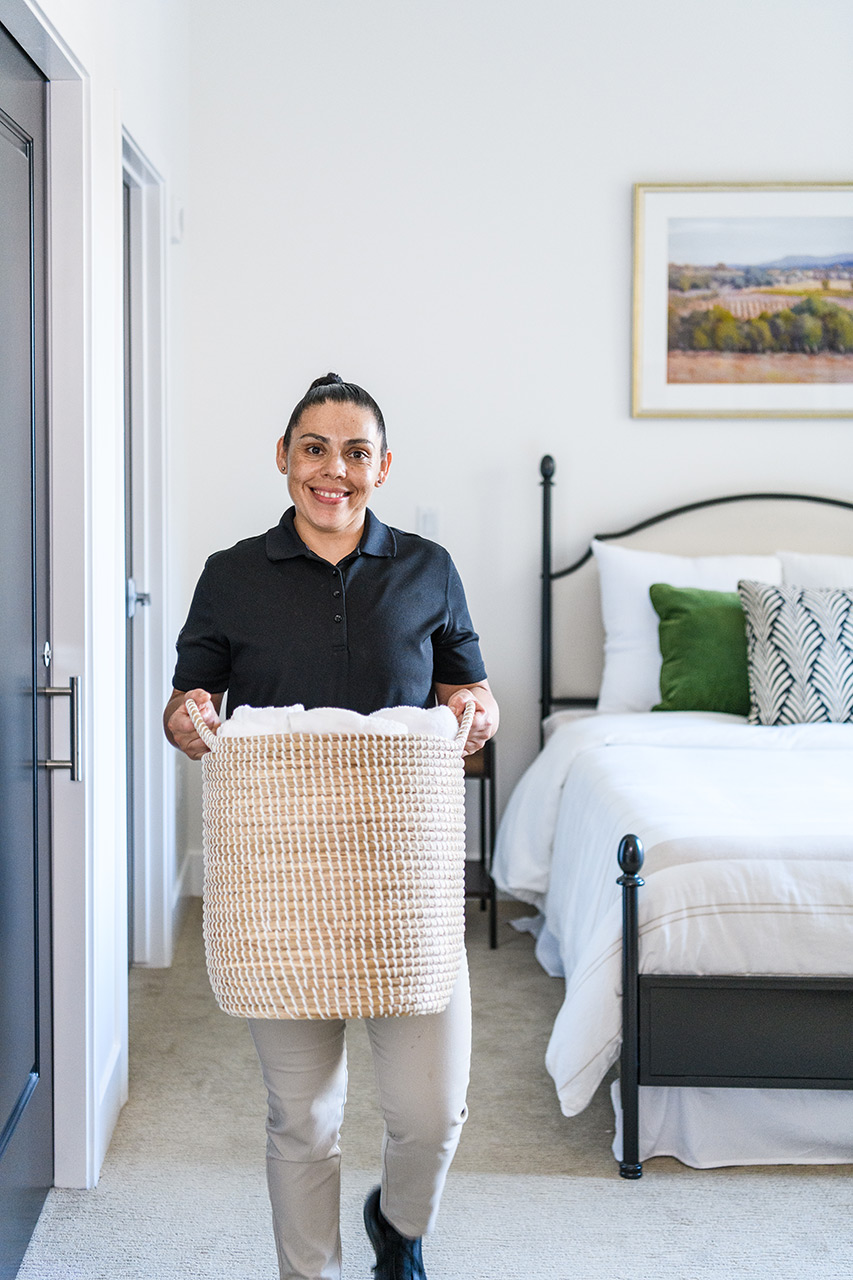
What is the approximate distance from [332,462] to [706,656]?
2.04 m

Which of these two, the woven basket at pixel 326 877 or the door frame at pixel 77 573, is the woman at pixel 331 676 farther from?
the door frame at pixel 77 573

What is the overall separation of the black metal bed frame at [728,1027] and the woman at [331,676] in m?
0.59

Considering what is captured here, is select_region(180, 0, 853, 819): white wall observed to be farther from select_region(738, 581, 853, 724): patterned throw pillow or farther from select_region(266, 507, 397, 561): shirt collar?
select_region(266, 507, 397, 561): shirt collar

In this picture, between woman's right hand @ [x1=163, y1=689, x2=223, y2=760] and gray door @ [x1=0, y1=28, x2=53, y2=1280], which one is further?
gray door @ [x1=0, y1=28, x2=53, y2=1280]

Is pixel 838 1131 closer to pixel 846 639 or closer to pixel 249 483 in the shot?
A: pixel 846 639

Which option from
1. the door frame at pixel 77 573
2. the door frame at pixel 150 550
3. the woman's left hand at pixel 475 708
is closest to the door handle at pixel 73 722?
the door frame at pixel 77 573

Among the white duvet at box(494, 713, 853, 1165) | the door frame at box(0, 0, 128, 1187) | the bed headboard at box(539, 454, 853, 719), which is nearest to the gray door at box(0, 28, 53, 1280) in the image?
the door frame at box(0, 0, 128, 1187)

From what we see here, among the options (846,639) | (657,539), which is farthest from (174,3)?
(846,639)

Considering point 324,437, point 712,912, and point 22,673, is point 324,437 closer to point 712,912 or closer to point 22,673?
point 22,673

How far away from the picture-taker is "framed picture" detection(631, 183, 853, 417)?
3627 mm

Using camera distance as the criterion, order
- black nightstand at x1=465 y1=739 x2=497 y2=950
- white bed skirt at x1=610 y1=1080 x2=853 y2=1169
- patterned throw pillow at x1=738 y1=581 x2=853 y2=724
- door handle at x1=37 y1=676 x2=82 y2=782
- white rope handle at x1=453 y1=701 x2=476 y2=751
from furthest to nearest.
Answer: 1. black nightstand at x1=465 y1=739 x2=497 y2=950
2. patterned throw pillow at x1=738 y1=581 x2=853 y2=724
3. white bed skirt at x1=610 y1=1080 x2=853 y2=1169
4. door handle at x1=37 y1=676 x2=82 y2=782
5. white rope handle at x1=453 y1=701 x2=476 y2=751

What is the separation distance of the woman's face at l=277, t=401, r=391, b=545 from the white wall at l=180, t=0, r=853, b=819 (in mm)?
2077

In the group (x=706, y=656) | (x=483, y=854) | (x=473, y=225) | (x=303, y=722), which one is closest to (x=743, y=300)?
(x=473, y=225)

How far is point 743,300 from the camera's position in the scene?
3.66m
